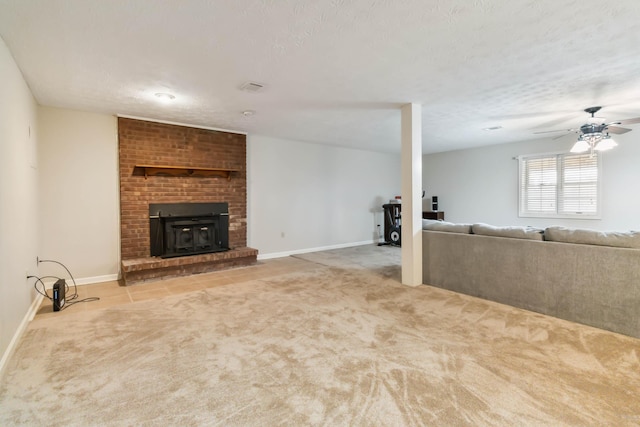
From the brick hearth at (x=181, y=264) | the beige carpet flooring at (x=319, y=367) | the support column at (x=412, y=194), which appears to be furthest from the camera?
the brick hearth at (x=181, y=264)

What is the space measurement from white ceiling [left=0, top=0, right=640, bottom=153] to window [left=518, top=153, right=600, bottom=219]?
1.83m

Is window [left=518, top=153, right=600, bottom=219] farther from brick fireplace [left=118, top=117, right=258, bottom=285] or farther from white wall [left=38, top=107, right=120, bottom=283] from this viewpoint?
white wall [left=38, top=107, right=120, bottom=283]

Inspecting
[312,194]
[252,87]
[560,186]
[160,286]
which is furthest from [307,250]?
[560,186]

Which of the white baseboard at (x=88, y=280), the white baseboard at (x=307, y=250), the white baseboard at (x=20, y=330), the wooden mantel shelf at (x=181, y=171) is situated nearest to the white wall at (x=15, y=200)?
the white baseboard at (x=20, y=330)

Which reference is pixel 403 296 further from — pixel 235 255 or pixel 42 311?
pixel 42 311

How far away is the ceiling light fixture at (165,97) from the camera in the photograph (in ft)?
12.0

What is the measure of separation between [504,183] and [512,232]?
436 centimetres

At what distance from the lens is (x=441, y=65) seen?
2.94m

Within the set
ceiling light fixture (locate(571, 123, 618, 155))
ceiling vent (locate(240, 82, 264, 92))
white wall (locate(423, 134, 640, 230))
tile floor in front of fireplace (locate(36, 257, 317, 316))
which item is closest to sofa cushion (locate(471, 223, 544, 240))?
ceiling light fixture (locate(571, 123, 618, 155))

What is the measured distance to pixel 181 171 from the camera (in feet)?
17.1

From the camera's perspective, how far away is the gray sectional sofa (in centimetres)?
273

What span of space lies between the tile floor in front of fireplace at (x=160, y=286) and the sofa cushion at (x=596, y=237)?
11.5ft

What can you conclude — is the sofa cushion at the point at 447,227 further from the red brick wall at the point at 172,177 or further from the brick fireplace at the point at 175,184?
the red brick wall at the point at 172,177

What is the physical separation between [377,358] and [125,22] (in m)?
3.01
